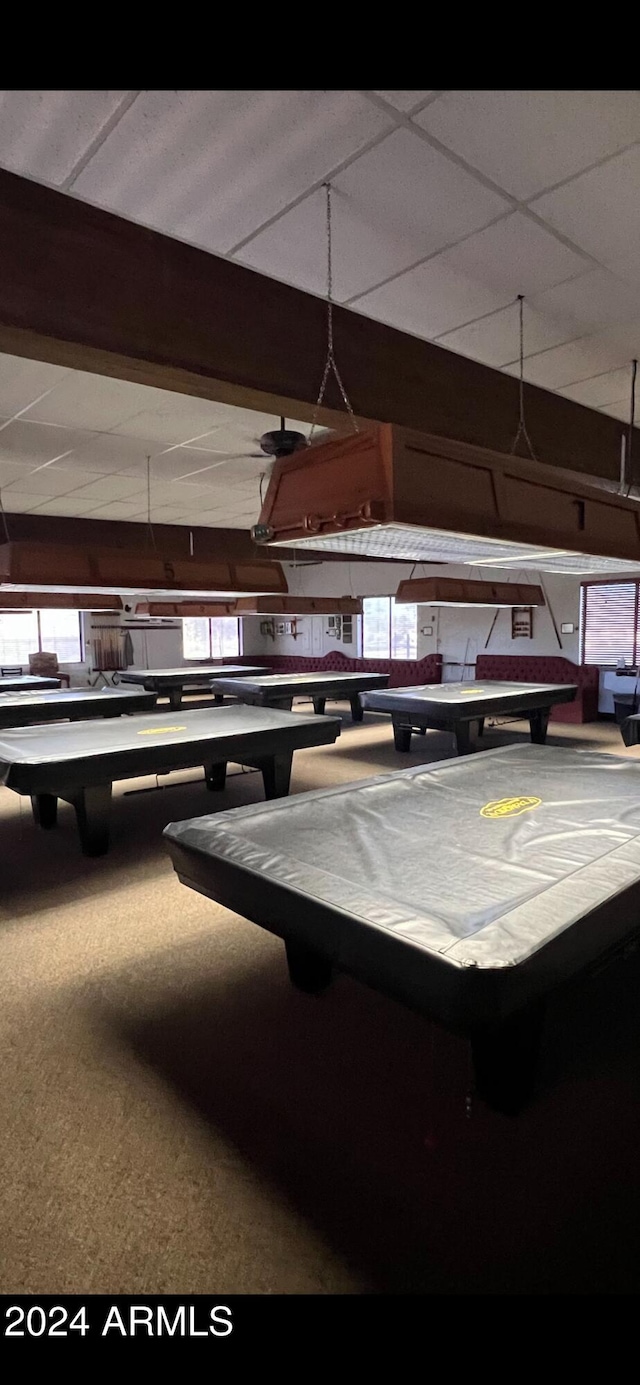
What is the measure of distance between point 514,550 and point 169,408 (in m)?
2.37

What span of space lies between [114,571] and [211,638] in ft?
30.0

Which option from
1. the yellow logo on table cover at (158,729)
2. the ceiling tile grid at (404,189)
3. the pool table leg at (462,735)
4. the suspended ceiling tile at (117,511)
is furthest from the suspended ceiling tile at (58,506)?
the pool table leg at (462,735)

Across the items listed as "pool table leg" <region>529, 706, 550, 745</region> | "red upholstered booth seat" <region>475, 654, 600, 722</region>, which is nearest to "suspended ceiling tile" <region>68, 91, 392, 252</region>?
"pool table leg" <region>529, 706, 550, 745</region>

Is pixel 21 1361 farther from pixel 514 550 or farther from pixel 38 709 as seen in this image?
pixel 38 709

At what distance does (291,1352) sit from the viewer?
1.21 m

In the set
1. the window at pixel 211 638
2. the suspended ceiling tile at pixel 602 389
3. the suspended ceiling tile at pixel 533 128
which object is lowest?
the window at pixel 211 638

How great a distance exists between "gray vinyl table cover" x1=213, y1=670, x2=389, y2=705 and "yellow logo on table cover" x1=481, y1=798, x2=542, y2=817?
16.0ft

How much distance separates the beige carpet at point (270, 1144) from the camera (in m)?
1.39

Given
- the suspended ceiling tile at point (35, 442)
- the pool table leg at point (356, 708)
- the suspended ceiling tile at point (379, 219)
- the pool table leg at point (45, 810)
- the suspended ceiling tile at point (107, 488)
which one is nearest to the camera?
the suspended ceiling tile at point (379, 219)

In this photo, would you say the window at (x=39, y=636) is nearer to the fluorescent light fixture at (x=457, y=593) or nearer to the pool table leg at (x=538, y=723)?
the fluorescent light fixture at (x=457, y=593)

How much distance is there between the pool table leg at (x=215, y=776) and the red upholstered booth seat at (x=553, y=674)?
4917 mm

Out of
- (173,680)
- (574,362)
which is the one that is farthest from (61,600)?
(574,362)

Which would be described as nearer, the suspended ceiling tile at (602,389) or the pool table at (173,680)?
the suspended ceiling tile at (602,389)
